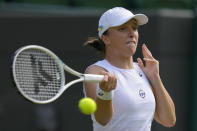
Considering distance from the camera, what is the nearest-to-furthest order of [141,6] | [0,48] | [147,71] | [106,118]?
[106,118]
[147,71]
[0,48]
[141,6]

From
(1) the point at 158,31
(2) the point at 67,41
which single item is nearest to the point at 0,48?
(2) the point at 67,41

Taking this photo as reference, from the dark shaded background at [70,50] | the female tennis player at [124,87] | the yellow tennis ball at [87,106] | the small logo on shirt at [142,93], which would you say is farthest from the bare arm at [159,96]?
the dark shaded background at [70,50]

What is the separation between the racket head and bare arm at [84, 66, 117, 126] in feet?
0.73

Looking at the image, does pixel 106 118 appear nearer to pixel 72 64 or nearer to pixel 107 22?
pixel 107 22

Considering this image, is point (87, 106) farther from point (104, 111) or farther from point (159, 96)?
point (159, 96)

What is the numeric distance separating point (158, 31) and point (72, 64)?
1.11 metres

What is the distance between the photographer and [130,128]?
3.94 m

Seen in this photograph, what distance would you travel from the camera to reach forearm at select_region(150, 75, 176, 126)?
13.5 feet

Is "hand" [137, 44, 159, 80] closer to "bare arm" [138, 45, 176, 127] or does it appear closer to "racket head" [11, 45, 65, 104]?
"bare arm" [138, 45, 176, 127]

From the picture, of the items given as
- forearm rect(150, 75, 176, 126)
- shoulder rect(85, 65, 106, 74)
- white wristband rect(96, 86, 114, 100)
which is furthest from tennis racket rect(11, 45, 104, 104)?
forearm rect(150, 75, 176, 126)

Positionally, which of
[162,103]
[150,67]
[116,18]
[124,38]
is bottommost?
[162,103]

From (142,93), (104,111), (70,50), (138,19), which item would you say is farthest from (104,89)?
(70,50)

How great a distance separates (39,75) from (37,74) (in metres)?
0.02

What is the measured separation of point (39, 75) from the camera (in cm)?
371
